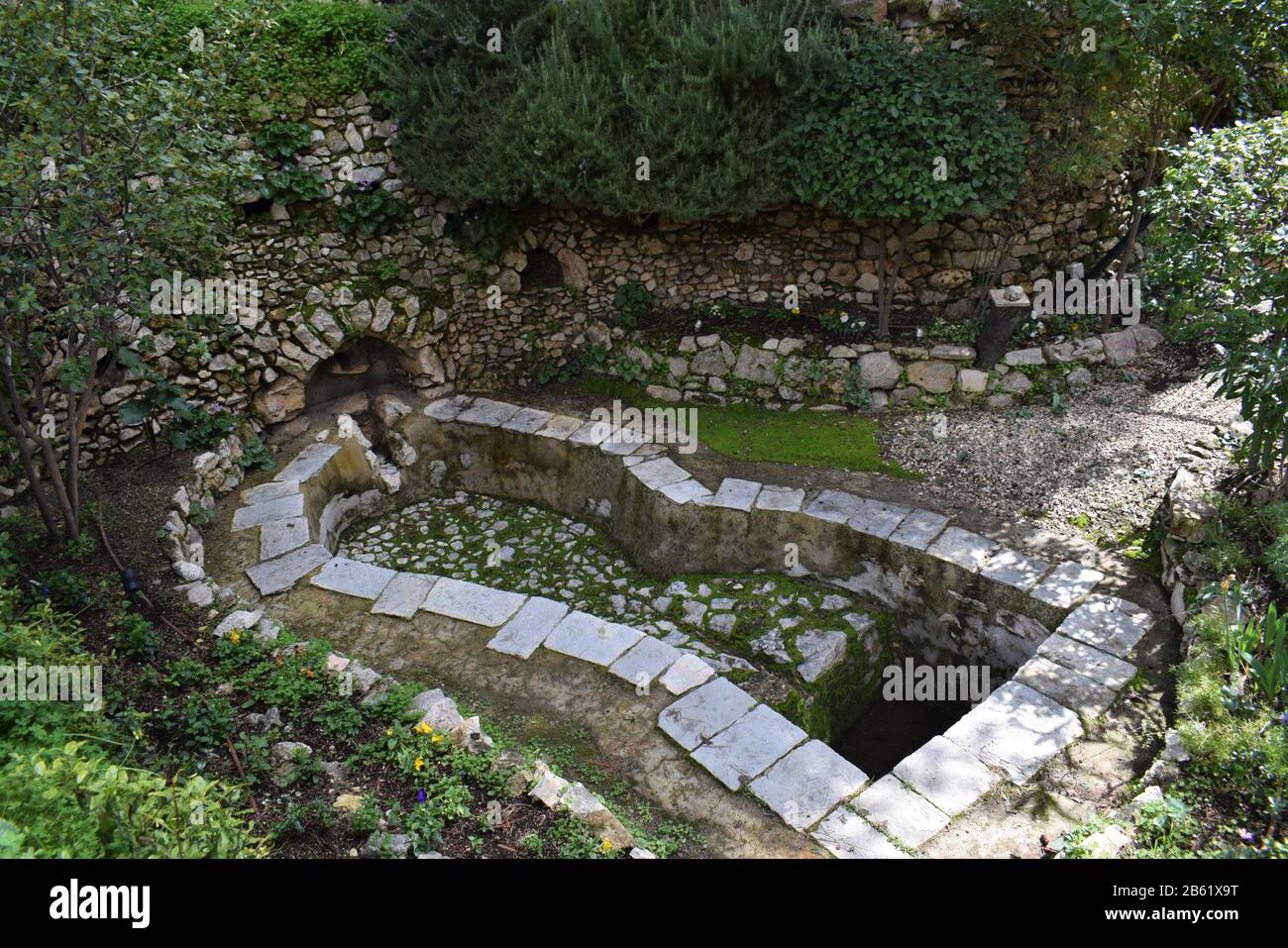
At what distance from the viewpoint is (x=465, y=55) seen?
7816mm

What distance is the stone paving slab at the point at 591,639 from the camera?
17.4ft

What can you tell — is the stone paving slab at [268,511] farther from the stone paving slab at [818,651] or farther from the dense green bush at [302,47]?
the stone paving slab at [818,651]

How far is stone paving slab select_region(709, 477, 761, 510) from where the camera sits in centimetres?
675

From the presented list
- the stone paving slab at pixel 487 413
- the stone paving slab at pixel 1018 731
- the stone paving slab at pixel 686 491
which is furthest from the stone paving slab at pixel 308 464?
the stone paving slab at pixel 1018 731

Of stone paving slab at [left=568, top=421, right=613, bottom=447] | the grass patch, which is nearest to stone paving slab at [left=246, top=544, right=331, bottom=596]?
stone paving slab at [left=568, top=421, right=613, bottom=447]

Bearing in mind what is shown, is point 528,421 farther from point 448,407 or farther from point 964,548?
point 964,548

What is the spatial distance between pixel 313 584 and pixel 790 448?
173 inches

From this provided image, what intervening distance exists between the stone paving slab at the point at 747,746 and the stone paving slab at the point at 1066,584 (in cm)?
208

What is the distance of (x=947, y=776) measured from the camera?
13.8ft

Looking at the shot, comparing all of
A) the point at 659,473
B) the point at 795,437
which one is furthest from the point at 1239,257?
the point at 659,473

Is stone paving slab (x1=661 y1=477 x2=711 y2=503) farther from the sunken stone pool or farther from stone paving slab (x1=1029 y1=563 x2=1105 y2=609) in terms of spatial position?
stone paving slab (x1=1029 y1=563 x2=1105 y2=609)

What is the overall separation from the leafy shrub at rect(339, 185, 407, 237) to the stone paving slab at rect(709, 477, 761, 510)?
4659mm
